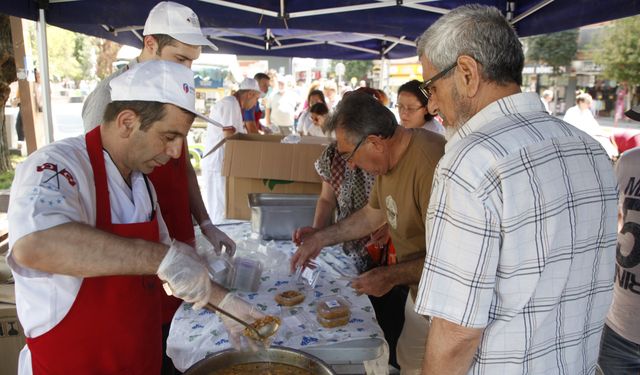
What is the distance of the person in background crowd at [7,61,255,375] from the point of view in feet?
3.48

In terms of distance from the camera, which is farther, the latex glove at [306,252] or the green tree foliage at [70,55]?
the green tree foliage at [70,55]

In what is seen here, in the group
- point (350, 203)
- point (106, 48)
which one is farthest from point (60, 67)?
point (350, 203)

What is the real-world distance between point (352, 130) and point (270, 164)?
132 centimetres

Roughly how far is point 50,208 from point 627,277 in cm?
211

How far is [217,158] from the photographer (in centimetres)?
538

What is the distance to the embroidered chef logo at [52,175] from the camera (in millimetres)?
1092

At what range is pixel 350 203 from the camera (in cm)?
270

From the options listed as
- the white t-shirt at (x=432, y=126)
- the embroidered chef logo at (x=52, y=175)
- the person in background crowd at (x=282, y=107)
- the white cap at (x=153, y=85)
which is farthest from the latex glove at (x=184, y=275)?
the person in background crowd at (x=282, y=107)

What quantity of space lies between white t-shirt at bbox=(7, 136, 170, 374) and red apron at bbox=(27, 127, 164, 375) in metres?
0.02

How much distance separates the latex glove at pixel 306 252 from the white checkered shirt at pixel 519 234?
1164 millimetres

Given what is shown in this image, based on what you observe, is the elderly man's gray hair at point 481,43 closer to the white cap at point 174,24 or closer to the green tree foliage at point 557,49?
the white cap at point 174,24

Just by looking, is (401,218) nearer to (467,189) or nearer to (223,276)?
(223,276)

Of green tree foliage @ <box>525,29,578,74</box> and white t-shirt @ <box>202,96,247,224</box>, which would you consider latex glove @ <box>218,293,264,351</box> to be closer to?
white t-shirt @ <box>202,96,247,224</box>

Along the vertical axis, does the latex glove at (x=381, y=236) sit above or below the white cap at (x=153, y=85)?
below
